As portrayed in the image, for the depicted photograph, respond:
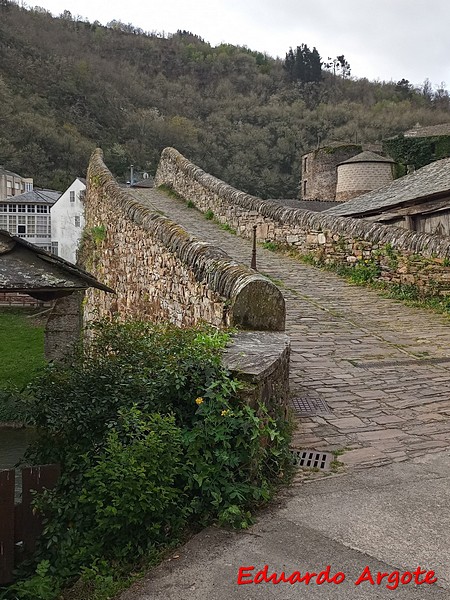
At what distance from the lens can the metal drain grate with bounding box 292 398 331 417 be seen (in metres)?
5.09

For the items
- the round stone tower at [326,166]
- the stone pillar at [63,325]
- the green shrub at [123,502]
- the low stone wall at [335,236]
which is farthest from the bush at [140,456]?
the round stone tower at [326,166]

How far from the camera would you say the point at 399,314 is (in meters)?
9.36

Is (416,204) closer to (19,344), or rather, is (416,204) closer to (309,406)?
(309,406)

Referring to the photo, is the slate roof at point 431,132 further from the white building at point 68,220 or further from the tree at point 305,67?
the tree at point 305,67

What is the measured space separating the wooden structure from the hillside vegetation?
5130 cm

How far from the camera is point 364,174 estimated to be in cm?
3512

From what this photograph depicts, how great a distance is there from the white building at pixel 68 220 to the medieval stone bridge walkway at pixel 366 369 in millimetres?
36753

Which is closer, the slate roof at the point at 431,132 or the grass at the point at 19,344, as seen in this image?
the grass at the point at 19,344

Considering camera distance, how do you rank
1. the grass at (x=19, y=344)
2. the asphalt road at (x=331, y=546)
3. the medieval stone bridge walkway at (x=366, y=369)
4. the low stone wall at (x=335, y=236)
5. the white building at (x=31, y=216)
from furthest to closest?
1. the white building at (x=31, y=216)
2. the grass at (x=19, y=344)
3. the low stone wall at (x=335, y=236)
4. the medieval stone bridge walkway at (x=366, y=369)
5. the asphalt road at (x=331, y=546)

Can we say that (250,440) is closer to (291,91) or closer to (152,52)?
(291,91)

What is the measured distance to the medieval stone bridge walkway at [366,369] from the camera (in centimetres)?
454

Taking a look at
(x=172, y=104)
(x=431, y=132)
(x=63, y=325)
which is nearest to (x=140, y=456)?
(x=63, y=325)

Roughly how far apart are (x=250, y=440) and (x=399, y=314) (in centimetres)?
624

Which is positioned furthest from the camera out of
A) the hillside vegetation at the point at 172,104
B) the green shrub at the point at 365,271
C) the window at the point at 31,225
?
the hillside vegetation at the point at 172,104
